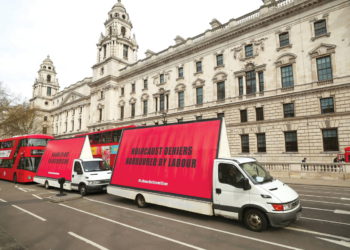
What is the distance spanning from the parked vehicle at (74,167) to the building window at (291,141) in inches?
734

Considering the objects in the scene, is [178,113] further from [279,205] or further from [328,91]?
[279,205]

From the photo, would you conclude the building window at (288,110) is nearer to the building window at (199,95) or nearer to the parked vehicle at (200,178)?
the building window at (199,95)

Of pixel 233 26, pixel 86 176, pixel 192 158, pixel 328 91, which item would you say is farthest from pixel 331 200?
pixel 233 26

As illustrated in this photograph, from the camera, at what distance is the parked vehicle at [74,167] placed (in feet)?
39.3

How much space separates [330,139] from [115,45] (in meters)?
40.9

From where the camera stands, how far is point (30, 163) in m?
17.4

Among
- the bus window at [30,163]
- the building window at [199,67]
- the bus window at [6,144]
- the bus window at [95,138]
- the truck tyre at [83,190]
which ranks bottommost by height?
the truck tyre at [83,190]

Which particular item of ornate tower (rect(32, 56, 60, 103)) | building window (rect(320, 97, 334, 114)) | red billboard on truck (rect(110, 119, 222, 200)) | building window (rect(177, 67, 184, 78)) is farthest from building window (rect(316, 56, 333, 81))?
ornate tower (rect(32, 56, 60, 103))

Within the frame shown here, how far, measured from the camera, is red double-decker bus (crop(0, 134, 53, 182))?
17375 millimetres

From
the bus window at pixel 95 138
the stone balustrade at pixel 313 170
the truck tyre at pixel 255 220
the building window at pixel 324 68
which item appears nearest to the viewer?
the truck tyre at pixel 255 220

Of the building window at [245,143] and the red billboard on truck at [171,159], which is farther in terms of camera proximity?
the building window at [245,143]

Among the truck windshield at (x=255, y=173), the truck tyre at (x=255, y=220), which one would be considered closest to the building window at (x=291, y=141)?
the truck windshield at (x=255, y=173)

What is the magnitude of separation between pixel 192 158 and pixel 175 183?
119 centimetres

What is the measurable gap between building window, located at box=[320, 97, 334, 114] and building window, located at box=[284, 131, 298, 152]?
3.39 m
